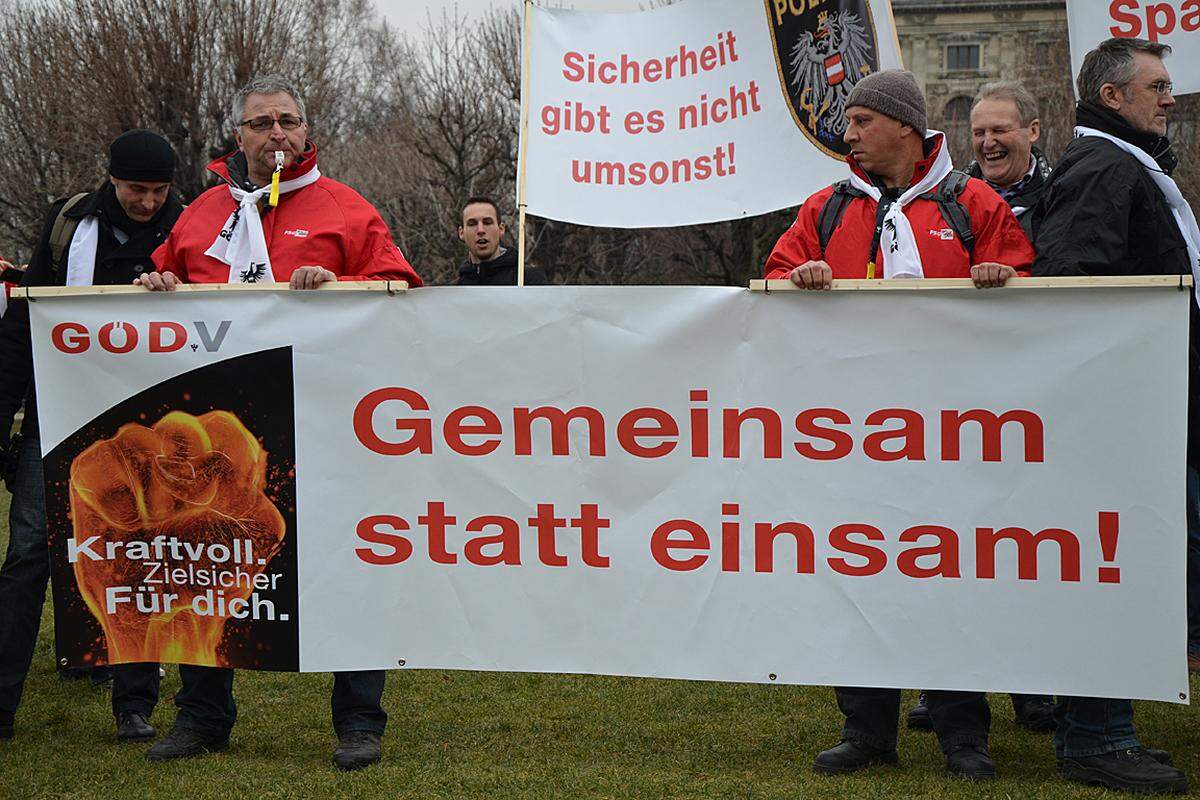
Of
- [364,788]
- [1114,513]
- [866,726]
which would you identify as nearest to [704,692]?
[866,726]

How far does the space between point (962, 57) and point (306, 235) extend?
73.7 meters

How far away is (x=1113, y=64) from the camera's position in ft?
16.1

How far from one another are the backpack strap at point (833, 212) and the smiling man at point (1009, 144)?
1.32m

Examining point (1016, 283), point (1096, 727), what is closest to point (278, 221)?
point (1016, 283)

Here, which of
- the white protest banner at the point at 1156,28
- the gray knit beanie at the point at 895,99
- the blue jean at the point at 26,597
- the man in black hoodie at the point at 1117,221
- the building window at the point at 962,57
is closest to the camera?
the man in black hoodie at the point at 1117,221

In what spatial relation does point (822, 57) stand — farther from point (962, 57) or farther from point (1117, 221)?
point (962, 57)

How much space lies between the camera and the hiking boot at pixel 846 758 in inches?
181

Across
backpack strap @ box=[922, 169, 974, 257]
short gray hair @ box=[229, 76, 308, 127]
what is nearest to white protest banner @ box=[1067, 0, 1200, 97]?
backpack strap @ box=[922, 169, 974, 257]

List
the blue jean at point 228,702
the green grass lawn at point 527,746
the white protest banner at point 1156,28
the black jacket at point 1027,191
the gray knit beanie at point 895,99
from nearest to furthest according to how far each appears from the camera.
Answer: the green grass lawn at point 527,746, the gray knit beanie at point 895,99, the blue jean at point 228,702, the black jacket at point 1027,191, the white protest banner at point 1156,28

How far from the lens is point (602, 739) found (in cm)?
527

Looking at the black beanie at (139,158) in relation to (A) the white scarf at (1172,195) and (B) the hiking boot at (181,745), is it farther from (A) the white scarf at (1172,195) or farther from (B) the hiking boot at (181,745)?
(A) the white scarf at (1172,195)

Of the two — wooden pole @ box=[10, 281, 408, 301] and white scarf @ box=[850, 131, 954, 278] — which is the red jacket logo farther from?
white scarf @ box=[850, 131, 954, 278]

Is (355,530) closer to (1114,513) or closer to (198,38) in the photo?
(1114,513)

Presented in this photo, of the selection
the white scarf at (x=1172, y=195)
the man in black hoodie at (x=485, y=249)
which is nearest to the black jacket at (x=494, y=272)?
the man in black hoodie at (x=485, y=249)
